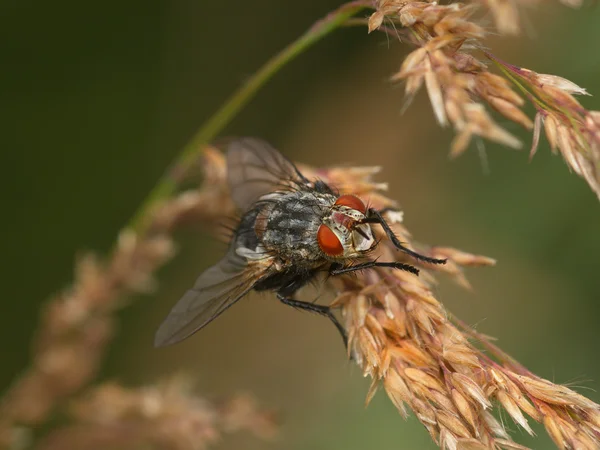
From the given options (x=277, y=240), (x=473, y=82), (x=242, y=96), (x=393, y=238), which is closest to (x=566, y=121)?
→ (x=473, y=82)

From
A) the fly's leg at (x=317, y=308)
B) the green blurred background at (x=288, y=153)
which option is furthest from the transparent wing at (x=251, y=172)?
the green blurred background at (x=288, y=153)

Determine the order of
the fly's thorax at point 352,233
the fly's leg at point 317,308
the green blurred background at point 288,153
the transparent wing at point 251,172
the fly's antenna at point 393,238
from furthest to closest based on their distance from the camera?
the green blurred background at point 288,153 < the transparent wing at point 251,172 < the fly's leg at point 317,308 < the fly's thorax at point 352,233 < the fly's antenna at point 393,238

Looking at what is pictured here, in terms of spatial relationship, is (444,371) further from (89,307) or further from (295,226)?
(89,307)

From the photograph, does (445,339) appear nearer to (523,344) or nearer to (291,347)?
(523,344)

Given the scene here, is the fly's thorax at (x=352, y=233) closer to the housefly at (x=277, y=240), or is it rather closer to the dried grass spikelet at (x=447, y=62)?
the housefly at (x=277, y=240)

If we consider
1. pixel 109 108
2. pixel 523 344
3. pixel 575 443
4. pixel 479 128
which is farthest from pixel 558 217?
pixel 109 108

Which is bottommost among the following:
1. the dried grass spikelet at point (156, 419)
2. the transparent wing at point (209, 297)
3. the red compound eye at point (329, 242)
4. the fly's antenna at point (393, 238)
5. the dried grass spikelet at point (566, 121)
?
the dried grass spikelet at point (156, 419)
